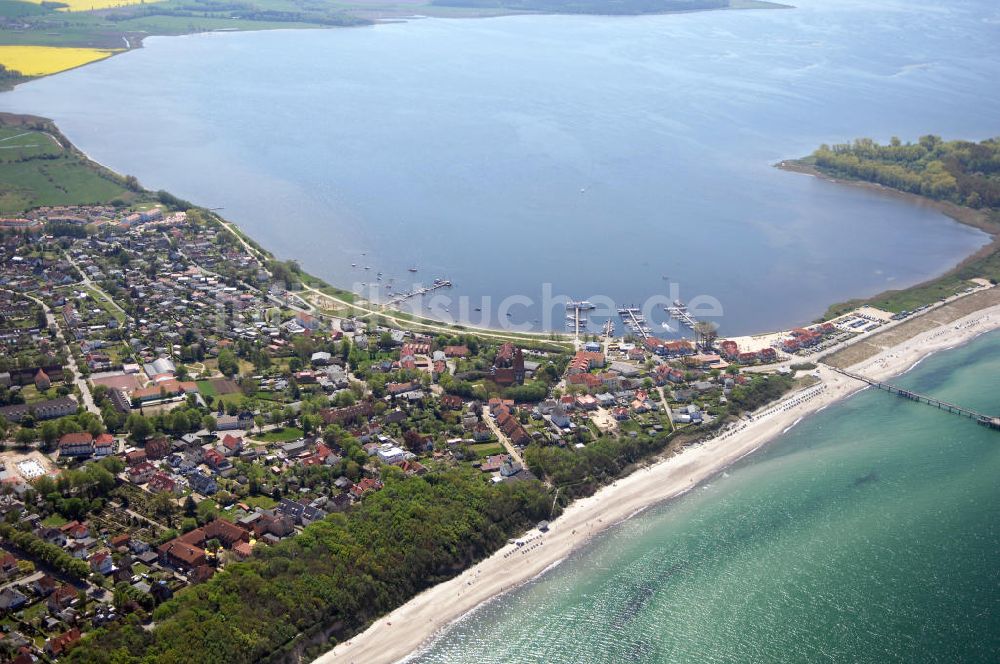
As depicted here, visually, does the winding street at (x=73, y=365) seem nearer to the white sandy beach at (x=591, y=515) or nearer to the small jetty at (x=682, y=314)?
the white sandy beach at (x=591, y=515)

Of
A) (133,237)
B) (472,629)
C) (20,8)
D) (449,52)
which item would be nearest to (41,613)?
(472,629)

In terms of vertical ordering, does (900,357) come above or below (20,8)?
below

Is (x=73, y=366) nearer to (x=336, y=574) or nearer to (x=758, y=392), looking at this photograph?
(x=336, y=574)

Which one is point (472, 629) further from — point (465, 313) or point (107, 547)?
point (465, 313)

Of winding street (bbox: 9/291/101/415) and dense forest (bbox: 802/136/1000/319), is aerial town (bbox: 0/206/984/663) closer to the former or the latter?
winding street (bbox: 9/291/101/415)

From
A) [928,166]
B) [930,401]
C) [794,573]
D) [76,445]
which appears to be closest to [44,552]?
[76,445]
